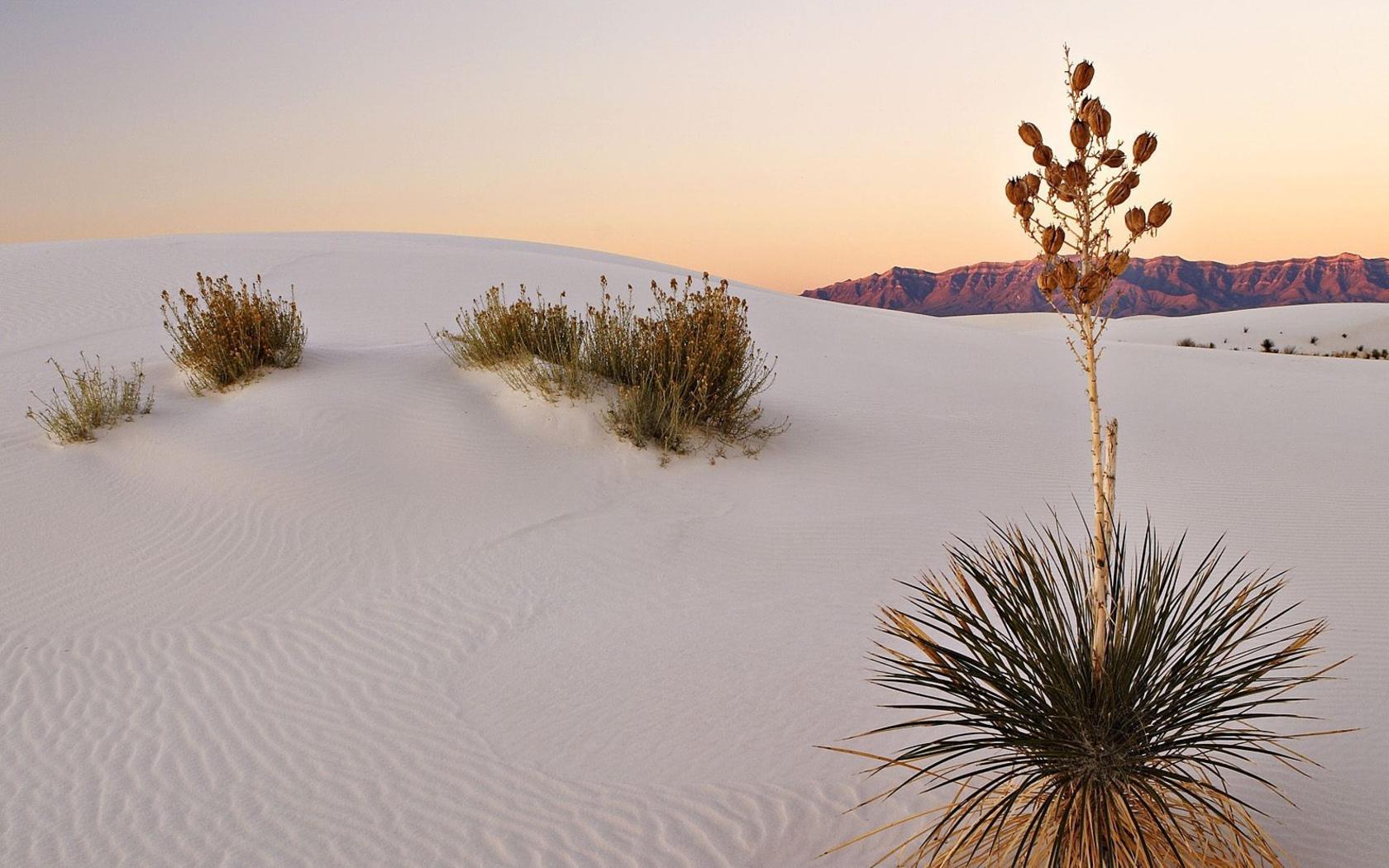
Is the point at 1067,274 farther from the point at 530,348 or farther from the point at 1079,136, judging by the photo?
the point at 530,348

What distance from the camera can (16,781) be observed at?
13.3 ft

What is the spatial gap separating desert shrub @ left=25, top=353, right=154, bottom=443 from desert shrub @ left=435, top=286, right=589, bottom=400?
2.94m

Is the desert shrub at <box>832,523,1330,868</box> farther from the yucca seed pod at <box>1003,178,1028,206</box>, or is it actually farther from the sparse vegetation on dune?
the sparse vegetation on dune

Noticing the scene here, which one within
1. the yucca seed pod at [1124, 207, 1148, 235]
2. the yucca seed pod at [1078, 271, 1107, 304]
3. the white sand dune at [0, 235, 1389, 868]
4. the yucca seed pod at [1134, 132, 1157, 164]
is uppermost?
the yucca seed pod at [1134, 132, 1157, 164]

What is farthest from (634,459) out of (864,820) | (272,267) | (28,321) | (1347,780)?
(272,267)

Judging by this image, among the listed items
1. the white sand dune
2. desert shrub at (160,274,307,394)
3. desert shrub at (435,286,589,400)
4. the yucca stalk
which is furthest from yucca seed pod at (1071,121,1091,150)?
desert shrub at (160,274,307,394)

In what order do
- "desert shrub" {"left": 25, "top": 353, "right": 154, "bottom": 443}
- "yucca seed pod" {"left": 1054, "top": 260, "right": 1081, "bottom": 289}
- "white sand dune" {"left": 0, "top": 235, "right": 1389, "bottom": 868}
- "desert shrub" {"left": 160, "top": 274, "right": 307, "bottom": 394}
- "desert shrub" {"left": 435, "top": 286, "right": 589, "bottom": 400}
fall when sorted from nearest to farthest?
1. "yucca seed pod" {"left": 1054, "top": 260, "right": 1081, "bottom": 289}
2. "white sand dune" {"left": 0, "top": 235, "right": 1389, "bottom": 868}
3. "desert shrub" {"left": 25, "top": 353, "right": 154, "bottom": 443}
4. "desert shrub" {"left": 160, "top": 274, "right": 307, "bottom": 394}
5. "desert shrub" {"left": 435, "top": 286, "right": 589, "bottom": 400}

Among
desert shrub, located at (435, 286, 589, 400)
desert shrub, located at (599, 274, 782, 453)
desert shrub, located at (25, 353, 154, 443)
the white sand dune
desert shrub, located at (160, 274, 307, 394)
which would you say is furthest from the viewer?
desert shrub, located at (435, 286, 589, 400)

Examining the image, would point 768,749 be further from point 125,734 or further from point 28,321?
point 28,321

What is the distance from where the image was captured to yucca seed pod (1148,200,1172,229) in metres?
2.42

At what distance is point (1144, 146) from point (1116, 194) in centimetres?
14

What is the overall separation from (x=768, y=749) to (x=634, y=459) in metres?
4.50

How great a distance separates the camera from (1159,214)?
95.7 inches

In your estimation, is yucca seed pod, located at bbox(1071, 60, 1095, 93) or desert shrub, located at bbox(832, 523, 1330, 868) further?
desert shrub, located at bbox(832, 523, 1330, 868)
